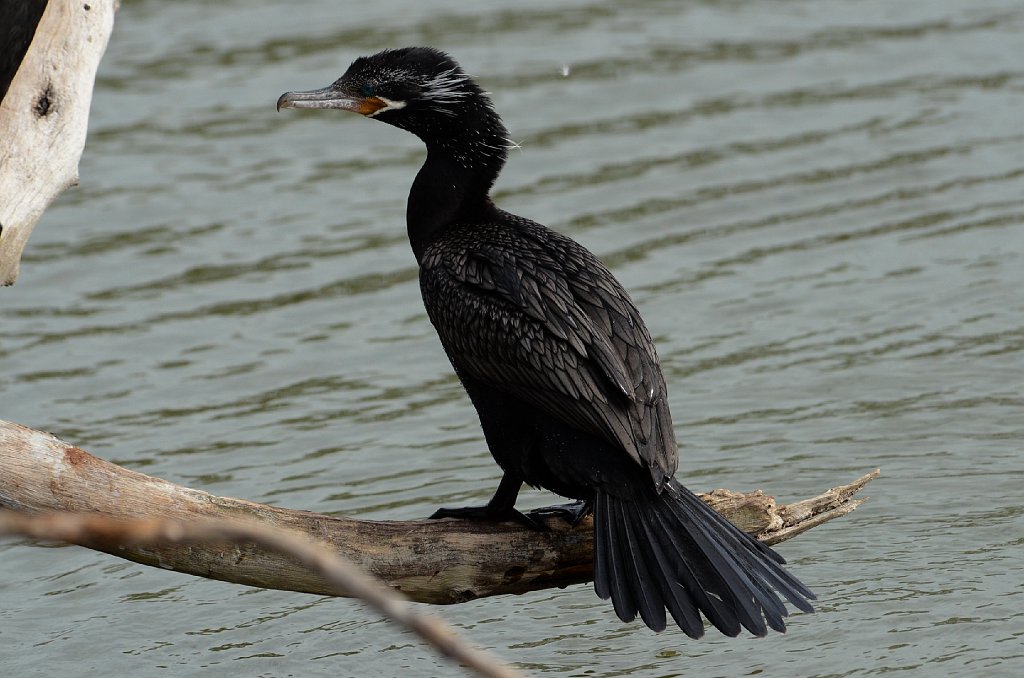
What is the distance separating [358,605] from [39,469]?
1.74 metres

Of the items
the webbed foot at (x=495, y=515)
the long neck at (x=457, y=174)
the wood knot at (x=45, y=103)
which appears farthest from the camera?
the long neck at (x=457, y=174)

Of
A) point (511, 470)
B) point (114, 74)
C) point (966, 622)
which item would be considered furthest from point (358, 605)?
point (114, 74)

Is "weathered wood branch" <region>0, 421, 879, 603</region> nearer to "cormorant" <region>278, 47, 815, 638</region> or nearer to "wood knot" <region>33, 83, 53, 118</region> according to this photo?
"cormorant" <region>278, 47, 815, 638</region>

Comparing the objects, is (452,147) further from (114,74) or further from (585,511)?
(114,74)

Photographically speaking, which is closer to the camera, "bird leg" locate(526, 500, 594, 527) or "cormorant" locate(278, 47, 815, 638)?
"cormorant" locate(278, 47, 815, 638)

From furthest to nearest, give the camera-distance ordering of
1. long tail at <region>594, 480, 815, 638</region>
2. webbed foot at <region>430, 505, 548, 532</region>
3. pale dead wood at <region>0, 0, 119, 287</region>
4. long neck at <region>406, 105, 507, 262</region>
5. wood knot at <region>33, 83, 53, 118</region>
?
long neck at <region>406, 105, 507, 262</region> → wood knot at <region>33, 83, 53, 118</region> → pale dead wood at <region>0, 0, 119, 287</region> → webbed foot at <region>430, 505, 548, 532</region> → long tail at <region>594, 480, 815, 638</region>

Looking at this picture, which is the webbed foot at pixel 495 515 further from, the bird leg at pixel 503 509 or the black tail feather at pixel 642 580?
the black tail feather at pixel 642 580

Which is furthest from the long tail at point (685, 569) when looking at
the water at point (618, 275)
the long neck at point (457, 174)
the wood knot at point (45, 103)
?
Result: the wood knot at point (45, 103)

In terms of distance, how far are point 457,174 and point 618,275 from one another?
370 centimetres

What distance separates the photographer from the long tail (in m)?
4.32

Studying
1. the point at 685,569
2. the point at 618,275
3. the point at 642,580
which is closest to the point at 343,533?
the point at 642,580

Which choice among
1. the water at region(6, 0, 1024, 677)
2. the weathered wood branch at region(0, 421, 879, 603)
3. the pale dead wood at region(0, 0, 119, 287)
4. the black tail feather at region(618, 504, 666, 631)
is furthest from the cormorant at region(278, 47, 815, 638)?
the water at region(6, 0, 1024, 677)

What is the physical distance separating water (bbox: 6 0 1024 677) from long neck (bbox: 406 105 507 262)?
4.76 ft

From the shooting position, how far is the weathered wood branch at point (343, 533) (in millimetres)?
4375
